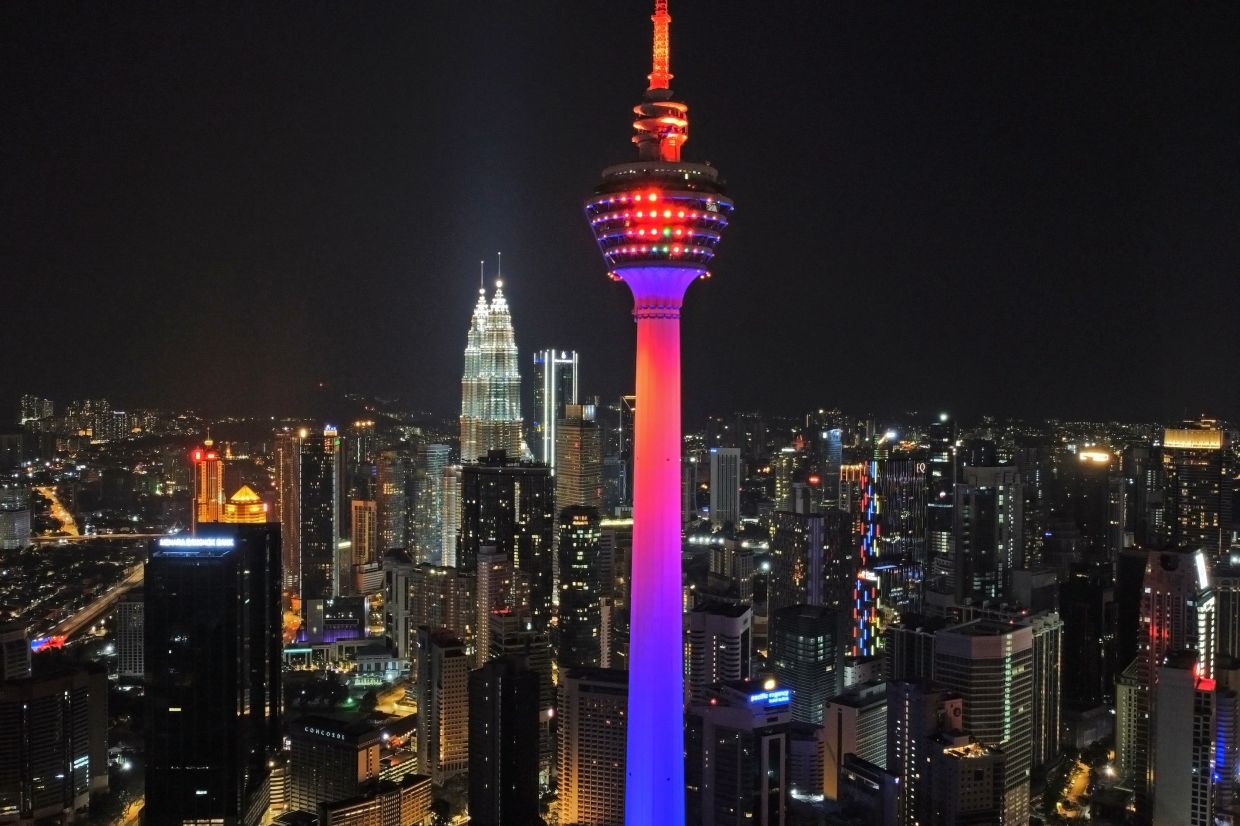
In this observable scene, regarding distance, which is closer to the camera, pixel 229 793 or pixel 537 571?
pixel 229 793

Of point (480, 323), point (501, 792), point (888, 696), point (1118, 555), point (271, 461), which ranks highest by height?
point (480, 323)

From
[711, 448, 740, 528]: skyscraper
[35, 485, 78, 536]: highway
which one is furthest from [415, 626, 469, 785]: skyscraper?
[711, 448, 740, 528]: skyscraper

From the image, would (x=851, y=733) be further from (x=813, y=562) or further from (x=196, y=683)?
(x=196, y=683)

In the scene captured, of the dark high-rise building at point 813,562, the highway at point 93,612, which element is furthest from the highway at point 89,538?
the dark high-rise building at point 813,562

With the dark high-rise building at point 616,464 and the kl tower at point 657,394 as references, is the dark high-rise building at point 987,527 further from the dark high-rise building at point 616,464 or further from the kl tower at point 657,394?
the kl tower at point 657,394

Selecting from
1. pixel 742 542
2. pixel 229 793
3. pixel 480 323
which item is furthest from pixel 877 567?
pixel 229 793

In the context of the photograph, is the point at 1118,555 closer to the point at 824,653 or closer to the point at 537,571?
the point at 824,653
